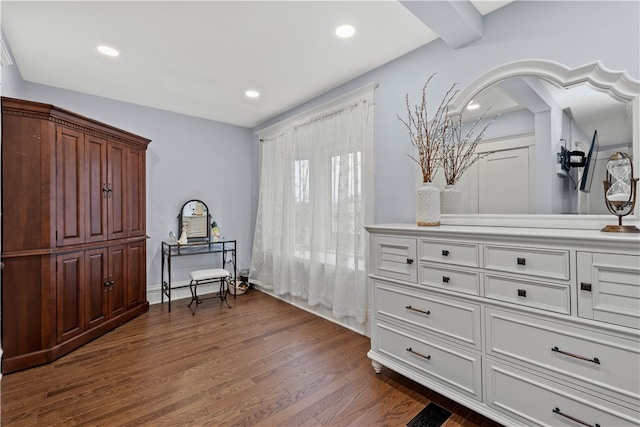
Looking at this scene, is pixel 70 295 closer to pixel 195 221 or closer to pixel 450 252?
pixel 195 221

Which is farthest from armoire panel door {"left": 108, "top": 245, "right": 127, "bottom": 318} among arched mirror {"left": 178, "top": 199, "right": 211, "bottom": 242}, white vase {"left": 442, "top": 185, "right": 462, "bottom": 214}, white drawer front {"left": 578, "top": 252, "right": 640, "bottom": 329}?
white drawer front {"left": 578, "top": 252, "right": 640, "bottom": 329}

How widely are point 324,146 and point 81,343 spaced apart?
309 centimetres

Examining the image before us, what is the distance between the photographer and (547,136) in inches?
72.9

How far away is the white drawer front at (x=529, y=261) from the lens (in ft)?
4.65

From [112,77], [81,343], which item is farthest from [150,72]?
[81,343]

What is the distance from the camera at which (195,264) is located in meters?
4.37

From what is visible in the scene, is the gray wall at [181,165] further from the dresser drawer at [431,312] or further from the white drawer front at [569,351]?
the white drawer front at [569,351]

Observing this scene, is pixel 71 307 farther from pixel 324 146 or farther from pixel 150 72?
pixel 324 146

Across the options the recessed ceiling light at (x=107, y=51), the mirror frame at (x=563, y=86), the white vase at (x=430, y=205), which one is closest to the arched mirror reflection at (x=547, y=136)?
the mirror frame at (x=563, y=86)

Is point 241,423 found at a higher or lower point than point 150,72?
lower

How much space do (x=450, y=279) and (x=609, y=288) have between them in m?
0.70

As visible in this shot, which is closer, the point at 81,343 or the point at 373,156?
the point at 81,343

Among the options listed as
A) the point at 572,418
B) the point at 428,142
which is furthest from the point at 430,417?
the point at 428,142

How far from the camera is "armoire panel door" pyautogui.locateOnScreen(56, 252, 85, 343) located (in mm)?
2557
